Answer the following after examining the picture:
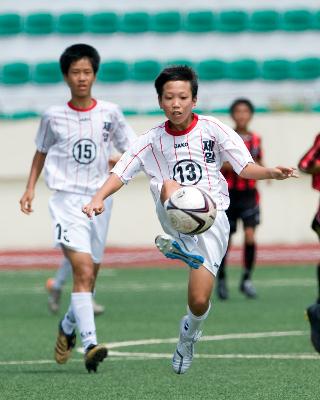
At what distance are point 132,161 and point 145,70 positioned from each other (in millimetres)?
15439

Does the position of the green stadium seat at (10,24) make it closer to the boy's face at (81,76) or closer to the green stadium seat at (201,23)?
the green stadium seat at (201,23)

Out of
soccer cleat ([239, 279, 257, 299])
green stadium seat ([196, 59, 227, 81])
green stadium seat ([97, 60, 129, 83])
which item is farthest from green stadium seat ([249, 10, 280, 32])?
soccer cleat ([239, 279, 257, 299])

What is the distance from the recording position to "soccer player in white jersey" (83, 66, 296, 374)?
6992 mm

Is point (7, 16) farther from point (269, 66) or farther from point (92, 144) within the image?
point (92, 144)

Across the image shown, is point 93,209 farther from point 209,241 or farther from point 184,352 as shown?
point 184,352

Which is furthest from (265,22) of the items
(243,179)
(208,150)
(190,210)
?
(190,210)

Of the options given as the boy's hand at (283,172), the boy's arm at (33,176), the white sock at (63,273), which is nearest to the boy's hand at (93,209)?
the boy's hand at (283,172)

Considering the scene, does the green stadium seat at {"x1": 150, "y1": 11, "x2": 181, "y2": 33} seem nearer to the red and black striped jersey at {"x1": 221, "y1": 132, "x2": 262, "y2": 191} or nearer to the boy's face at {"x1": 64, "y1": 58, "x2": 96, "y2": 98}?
the red and black striped jersey at {"x1": 221, "y1": 132, "x2": 262, "y2": 191}

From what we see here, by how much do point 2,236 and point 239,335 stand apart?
10.5m

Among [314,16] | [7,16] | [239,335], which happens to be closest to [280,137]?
[314,16]

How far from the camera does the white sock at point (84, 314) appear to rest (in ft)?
26.3

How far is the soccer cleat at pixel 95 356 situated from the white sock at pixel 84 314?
255 millimetres

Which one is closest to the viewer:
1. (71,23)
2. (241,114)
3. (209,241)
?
(209,241)

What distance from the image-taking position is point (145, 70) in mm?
22453
